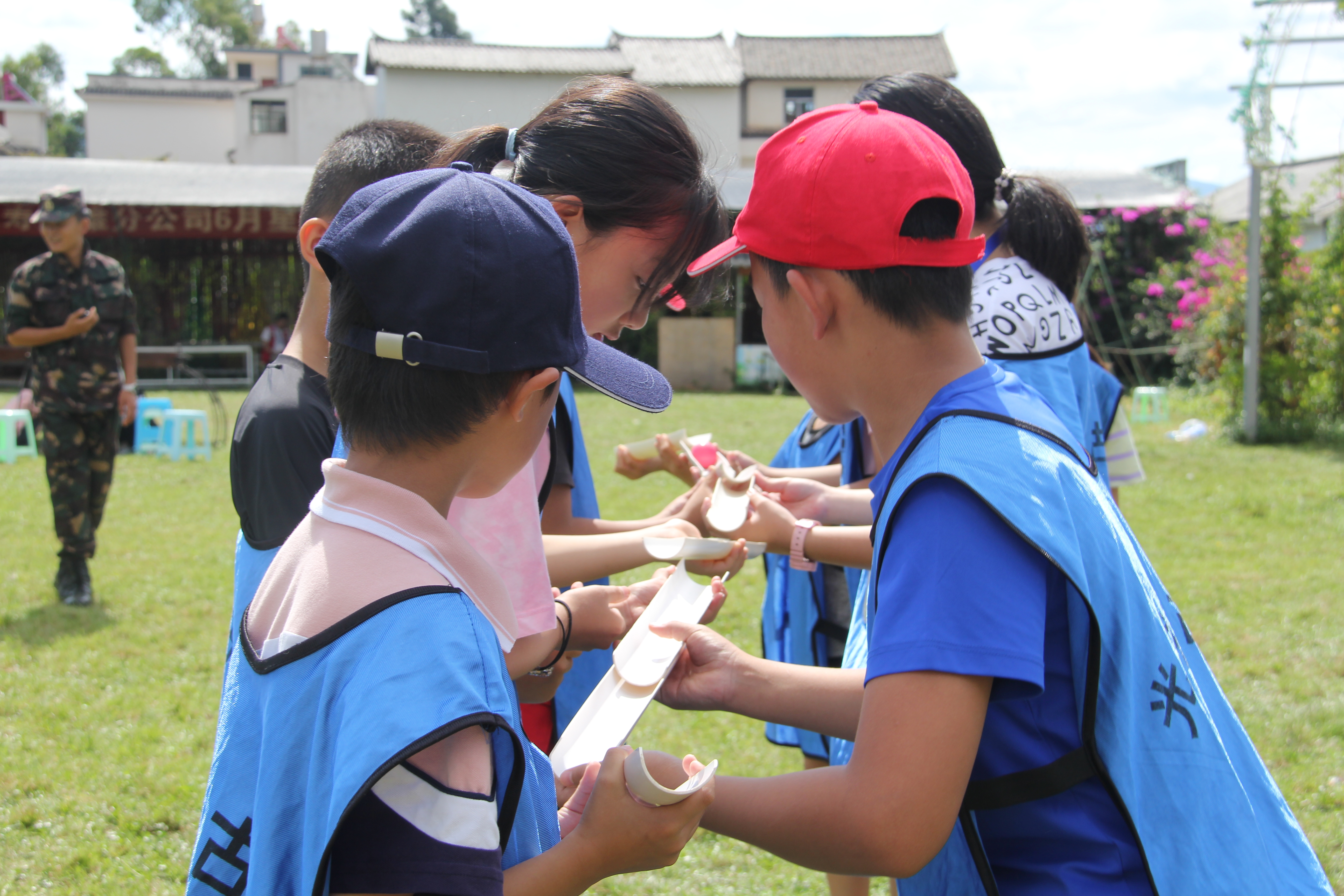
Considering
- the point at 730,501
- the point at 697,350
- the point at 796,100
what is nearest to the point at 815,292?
the point at 730,501

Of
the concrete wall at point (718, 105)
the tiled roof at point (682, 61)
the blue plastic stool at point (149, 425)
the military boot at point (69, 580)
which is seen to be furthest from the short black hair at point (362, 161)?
the tiled roof at point (682, 61)

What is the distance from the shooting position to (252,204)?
19.4 metres

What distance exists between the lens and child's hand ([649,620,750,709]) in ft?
5.24

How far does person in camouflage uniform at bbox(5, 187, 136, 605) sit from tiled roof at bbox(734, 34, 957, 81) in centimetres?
2917

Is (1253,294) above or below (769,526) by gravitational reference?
above

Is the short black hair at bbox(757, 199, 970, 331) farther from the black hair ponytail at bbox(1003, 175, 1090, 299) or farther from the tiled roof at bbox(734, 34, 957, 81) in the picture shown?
the tiled roof at bbox(734, 34, 957, 81)

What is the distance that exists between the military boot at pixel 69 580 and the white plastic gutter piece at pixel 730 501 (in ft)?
16.7

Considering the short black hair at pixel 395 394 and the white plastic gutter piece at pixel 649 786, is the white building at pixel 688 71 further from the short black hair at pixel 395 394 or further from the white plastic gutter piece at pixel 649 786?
the white plastic gutter piece at pixel 649 786

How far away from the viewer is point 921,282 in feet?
4.58

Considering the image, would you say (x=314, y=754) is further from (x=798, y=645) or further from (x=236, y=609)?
(x=798, y=645)

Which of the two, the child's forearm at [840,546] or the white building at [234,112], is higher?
the white building at [234,112]

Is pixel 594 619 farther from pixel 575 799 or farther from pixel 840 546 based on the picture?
pixel 840 546

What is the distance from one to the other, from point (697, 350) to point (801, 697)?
19.6m

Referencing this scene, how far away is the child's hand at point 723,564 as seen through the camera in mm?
2184
